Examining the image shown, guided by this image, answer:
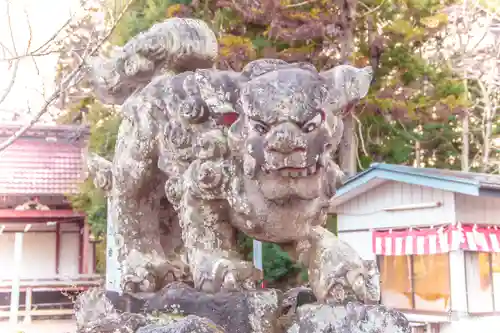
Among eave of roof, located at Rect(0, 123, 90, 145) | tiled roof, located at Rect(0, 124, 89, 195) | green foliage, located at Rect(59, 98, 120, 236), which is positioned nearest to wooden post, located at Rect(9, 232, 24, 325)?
green foliage, located at Rect(59, 98, 120, 236)

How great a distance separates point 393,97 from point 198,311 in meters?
6.41

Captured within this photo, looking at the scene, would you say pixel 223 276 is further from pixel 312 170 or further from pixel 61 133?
pixel 61 133

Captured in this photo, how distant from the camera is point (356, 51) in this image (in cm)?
798

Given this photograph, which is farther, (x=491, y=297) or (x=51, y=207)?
(x=51, y=207)

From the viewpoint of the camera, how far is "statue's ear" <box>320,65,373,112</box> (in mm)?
1356

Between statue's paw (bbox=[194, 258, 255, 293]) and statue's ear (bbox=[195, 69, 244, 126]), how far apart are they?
373mm

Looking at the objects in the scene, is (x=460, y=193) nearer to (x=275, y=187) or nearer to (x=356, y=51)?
(x=356, y=51)

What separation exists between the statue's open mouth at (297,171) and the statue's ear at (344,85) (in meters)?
0.16

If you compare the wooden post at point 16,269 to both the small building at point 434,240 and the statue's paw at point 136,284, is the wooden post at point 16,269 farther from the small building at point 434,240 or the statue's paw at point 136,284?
the statue's paw at point 136,284

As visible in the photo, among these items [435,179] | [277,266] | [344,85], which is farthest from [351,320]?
[277,266]

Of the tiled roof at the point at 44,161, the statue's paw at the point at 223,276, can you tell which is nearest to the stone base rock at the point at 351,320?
the statue's paw at the point at 223,276

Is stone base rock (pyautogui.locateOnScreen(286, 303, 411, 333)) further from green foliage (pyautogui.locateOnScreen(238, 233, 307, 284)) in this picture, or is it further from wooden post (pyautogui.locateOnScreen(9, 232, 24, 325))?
wooden post (pyautogui.locateOnScreen(9, 232, 24, 325))

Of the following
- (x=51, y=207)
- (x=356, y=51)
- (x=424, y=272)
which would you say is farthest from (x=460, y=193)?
(x=51, y=207)

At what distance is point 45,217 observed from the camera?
31.9 ft
